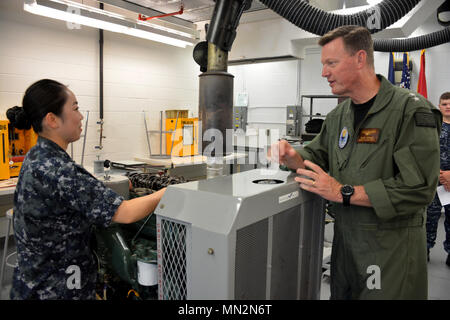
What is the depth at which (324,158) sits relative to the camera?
4.80 feet

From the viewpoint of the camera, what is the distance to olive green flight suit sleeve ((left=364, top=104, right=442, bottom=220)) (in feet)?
3.50

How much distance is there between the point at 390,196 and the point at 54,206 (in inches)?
43.1

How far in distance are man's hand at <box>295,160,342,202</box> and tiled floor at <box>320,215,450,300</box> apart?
1407 millimetres

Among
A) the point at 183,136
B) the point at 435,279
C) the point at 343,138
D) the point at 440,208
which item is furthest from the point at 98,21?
the point at 435,279

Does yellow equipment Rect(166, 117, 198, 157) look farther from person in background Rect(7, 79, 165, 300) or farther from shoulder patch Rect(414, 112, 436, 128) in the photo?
shoulder patch Rect(414, 112, 436, 128)

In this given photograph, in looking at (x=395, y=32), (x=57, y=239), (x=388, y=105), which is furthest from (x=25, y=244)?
(x=395, y=32)

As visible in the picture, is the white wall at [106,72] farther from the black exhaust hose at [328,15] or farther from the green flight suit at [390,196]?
the green flight suit at [390,196]

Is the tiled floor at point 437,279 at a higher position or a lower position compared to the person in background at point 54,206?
lower

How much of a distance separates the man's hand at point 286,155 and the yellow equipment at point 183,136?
130 inches

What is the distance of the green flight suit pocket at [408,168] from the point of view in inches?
41.9

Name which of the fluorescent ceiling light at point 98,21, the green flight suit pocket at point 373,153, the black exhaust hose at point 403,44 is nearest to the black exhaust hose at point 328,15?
the green flight suit pocket at point 373,153

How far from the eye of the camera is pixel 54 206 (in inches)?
44.8

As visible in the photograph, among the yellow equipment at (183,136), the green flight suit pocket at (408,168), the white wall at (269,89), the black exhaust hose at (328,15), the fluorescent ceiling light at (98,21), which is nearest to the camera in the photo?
the green flight suit pocket at (408,168)
